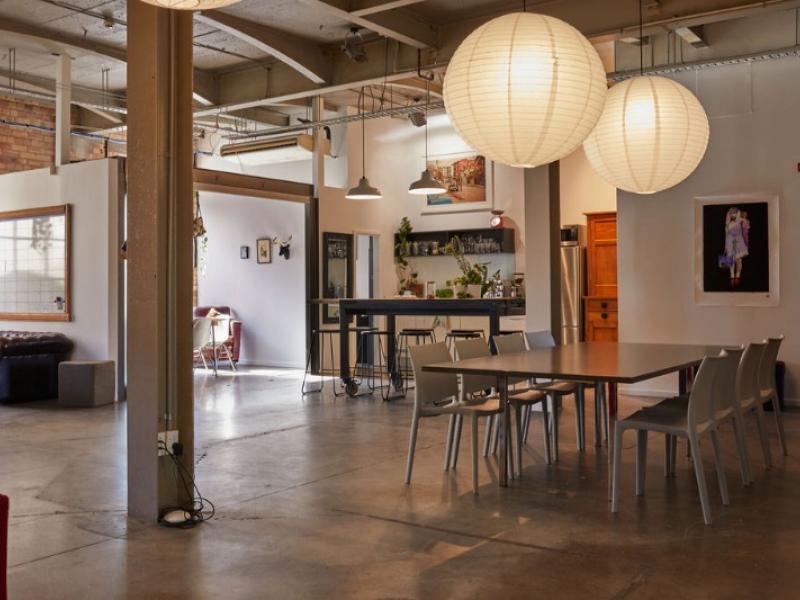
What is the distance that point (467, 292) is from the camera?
A: 31.3 feet

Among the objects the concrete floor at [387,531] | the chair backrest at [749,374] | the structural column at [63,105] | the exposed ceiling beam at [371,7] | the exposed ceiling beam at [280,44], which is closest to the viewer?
the concrete floor at [387,531]

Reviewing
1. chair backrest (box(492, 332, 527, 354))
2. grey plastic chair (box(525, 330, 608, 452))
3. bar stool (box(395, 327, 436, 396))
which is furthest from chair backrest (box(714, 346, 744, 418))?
bar stool (box(395, 327, 436, 396))

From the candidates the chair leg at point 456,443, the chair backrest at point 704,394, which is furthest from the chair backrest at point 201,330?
the chair backrest at point 704,394

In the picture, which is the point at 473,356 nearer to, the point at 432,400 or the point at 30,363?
the point at 432,400

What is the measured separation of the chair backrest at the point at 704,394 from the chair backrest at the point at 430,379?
158 cm

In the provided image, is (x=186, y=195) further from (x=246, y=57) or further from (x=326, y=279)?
(x=326, y=279)

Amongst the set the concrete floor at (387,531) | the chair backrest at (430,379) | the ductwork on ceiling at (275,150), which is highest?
the ductwork on ceiling at (275,150)

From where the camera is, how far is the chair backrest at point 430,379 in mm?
5160

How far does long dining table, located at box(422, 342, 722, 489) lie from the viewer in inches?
176

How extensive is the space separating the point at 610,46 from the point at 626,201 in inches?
85.4

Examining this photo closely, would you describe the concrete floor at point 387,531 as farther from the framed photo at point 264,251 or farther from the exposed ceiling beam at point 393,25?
the framed photo at point 264,251

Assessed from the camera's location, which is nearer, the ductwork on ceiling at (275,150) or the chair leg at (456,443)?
the chair leg at (456,443)

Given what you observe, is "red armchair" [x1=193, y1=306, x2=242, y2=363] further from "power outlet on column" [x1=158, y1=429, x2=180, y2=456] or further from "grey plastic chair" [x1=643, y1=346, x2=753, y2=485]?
"grey plastic chair" [x1=643, y1=346, x2=753, y2=485]

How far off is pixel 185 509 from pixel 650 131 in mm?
3283
